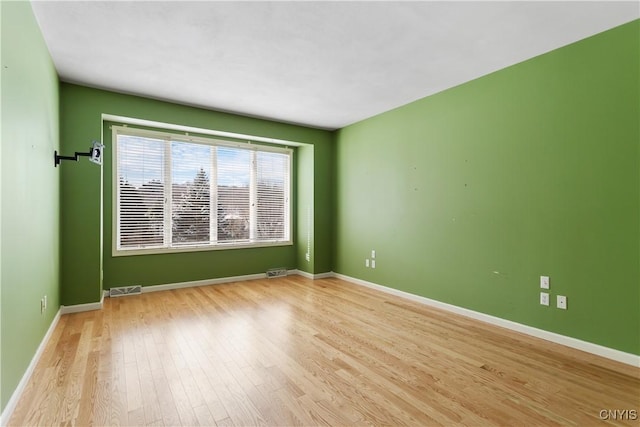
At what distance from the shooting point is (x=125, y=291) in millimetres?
4520

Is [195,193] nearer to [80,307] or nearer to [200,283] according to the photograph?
[200,283]

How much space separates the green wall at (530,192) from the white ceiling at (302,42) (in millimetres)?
287

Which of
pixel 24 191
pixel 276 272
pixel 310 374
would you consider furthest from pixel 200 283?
pixel 310 374

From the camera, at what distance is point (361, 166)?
5.32 m

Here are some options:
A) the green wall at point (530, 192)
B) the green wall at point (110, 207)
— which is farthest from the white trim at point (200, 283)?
the green wall at point (530, 192)

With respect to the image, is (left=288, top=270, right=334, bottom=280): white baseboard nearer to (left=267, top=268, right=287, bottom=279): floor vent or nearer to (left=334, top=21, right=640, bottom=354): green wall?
(left=267, top=268, right=287, bottom=279): floor vent

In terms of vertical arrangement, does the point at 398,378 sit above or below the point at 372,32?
below

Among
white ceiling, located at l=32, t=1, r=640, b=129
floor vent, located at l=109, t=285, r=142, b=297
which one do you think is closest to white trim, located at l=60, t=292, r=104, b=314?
floor vent, located at l=109, t=285, r=142, b=297

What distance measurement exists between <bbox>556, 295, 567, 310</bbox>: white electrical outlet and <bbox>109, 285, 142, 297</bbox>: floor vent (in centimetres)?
504

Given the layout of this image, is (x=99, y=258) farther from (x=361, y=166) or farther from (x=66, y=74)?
(x=361, y=166)

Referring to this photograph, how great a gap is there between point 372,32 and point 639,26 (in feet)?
6.67

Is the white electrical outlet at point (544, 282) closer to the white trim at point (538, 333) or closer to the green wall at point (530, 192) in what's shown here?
the green wall at point (530, 192)

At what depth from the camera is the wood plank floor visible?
1.89 m

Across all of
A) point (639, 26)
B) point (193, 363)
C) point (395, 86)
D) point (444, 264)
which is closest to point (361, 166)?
point (395, 86)
